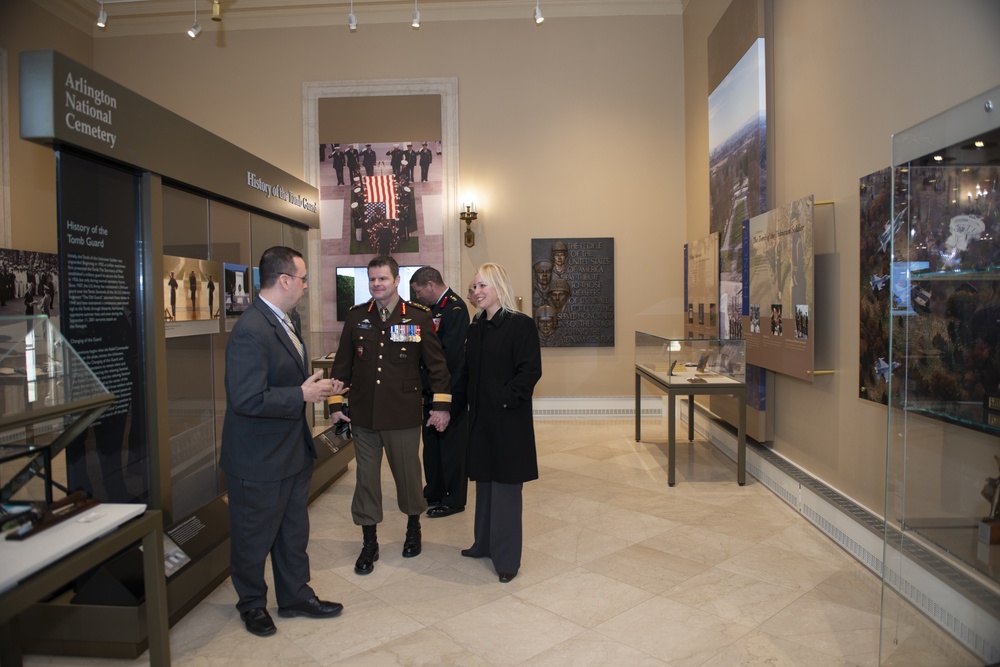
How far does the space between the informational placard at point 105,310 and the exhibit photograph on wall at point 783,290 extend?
171 inches

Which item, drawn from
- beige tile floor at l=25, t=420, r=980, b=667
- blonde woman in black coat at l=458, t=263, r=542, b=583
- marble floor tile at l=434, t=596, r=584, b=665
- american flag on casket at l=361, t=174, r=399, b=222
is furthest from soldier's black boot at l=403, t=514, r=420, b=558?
american flag on casket at l=361, t=174, r=399, b=222

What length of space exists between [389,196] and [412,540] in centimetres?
598

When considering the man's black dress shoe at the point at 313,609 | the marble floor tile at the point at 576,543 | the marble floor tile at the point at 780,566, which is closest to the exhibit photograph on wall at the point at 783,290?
the marble floor tile at the point at 780,566

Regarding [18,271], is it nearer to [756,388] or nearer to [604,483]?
[604,483]

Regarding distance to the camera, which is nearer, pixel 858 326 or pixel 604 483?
pixel 858 326

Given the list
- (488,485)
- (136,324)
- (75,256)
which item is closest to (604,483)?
(488,485)

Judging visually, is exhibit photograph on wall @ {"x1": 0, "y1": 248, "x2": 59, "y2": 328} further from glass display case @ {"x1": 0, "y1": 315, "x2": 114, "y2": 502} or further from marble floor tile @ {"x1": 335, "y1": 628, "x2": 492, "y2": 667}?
marble floor tile @ {"x1": 335, "y1": 628, "x2": 492, "y2": 667}

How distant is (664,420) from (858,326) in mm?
4814

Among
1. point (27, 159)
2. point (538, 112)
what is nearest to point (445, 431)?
point (538, 112)

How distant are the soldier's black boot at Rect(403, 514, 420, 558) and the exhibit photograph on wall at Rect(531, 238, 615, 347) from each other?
5.07 meters

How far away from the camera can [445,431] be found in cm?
498

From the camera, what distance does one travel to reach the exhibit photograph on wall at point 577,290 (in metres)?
Result: 8.98

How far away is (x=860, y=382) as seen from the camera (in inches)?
162

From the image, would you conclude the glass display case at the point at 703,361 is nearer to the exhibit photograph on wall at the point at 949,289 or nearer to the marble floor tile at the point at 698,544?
the marble floor tile at the point at 698,544
